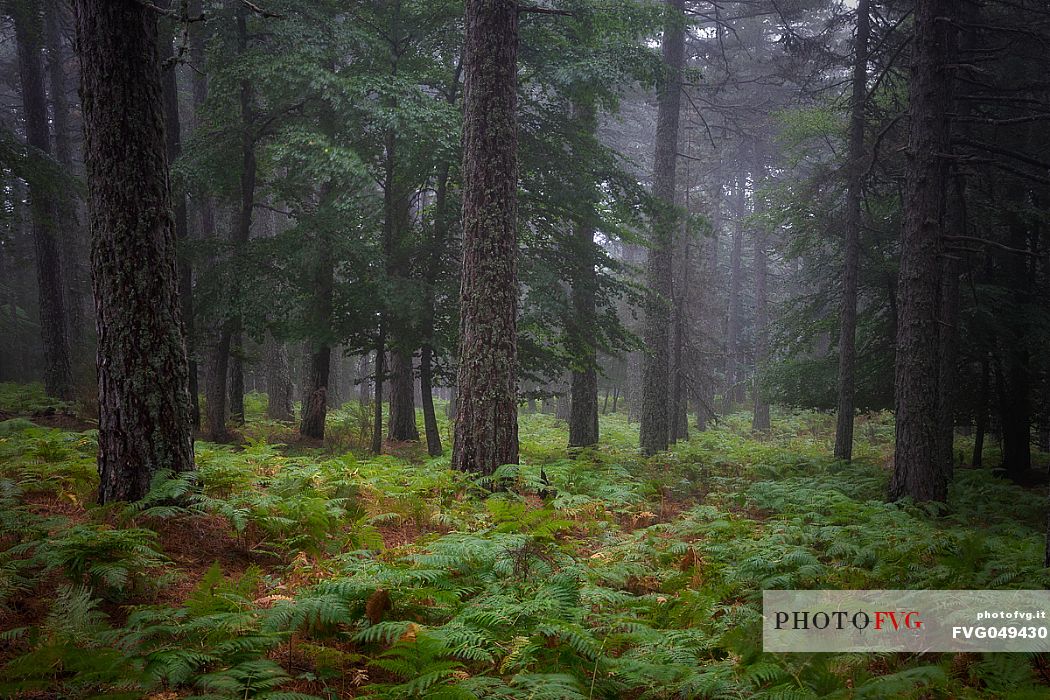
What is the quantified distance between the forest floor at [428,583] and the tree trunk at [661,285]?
688cm

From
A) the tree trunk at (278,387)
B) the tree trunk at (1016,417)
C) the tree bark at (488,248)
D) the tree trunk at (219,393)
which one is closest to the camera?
the tree bark at (488,248)

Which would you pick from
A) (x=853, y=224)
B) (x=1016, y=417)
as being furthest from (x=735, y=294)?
(x=1016, y=417)

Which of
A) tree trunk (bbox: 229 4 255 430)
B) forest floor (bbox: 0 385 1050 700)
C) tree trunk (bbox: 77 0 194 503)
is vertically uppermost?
tree trunk (bbox: 229 4 255 430)

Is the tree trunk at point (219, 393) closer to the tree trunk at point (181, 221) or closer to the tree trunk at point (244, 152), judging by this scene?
the tree trunk at point (244, 152)

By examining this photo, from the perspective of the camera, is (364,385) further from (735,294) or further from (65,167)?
(735,294)

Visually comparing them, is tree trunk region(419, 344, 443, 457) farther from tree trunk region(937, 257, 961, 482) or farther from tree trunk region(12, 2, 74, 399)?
tree trunk region(937, 257, 961, 482)

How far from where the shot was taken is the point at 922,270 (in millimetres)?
9883

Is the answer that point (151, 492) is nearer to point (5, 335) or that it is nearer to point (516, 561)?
point (516, 561)

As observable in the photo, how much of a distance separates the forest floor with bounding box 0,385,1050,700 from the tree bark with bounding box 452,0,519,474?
31.8 inches

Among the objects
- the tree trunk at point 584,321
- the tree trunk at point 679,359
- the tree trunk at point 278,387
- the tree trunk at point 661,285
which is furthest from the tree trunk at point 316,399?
the tree trunk at point 679,359

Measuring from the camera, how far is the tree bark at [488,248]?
8195 mm

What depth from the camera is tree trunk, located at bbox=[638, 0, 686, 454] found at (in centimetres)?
1600

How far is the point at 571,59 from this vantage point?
1266cm

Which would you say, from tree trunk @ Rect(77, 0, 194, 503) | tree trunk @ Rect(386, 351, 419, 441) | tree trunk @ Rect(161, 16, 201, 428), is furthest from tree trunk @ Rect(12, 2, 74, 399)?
tree trunk @ Rect(77, 0, 194, 503)
